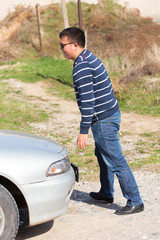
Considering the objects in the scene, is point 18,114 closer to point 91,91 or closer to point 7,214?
point 91,91

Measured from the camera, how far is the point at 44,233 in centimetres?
392

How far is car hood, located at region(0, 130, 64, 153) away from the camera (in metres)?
3.57

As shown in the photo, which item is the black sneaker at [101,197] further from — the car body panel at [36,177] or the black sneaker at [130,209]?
the car body panel at [36,177]

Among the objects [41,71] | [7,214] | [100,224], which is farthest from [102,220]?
[41,71]

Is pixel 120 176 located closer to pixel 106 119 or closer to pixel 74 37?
pixel 106 119

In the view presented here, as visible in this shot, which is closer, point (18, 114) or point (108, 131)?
point (108, 131)

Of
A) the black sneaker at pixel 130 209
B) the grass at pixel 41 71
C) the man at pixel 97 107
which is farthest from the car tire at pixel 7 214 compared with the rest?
the grass at pixel 41 71

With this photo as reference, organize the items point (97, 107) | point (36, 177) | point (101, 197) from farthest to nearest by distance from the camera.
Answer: point (101, 197)
point (97, 107)
point (36, 177)

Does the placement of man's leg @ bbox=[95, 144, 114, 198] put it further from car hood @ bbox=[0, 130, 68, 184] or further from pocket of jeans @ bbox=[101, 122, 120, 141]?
car hood @ bbox=[0, 130, 68, 184]

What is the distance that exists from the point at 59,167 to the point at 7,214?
63 centimetres

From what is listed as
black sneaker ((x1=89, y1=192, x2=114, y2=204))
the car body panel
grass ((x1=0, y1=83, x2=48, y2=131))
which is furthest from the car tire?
grass ((x1=0, y1=83, x2=48, y2=131))

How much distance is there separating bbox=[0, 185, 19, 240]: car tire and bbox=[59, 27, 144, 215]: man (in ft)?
3.26

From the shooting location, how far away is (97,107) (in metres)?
4.11

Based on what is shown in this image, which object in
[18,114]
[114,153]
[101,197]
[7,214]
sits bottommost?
[18,114]
